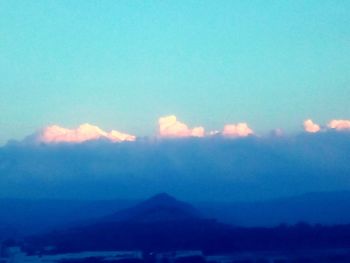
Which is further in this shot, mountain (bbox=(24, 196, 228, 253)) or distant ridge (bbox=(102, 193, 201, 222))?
distant ridge (bbox=(102, 193, 201, 222))

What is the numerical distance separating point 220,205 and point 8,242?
16.5 meters

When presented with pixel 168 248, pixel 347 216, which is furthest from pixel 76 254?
pixel 347 216

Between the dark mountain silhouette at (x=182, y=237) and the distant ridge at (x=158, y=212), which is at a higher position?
the distant ridge at (x=158, y=212)

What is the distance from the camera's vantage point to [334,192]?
146ft

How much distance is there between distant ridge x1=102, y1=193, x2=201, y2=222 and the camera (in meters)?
33.7

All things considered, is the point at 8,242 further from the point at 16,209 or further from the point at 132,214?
the point at 16,209

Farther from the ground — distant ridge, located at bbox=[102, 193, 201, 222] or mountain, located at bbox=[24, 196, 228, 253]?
distant ridge, located at bbox=[102, 193, 201, 222]

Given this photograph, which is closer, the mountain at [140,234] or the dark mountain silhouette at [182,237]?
the dark mountain silhouette at [182,237]

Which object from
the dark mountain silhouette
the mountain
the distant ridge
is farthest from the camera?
the distant ridge

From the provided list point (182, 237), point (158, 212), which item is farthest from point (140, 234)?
point (158, 212)

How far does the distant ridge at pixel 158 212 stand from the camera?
33.7 metres

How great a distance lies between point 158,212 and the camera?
113ft

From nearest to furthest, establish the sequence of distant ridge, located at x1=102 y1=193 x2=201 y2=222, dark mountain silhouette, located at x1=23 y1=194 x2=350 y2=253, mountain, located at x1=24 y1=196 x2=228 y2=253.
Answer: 1. dark mountain silhouette, located at x1=23 y1=194 x2=350 y2=253
2. mountain, located at x1=24 y1=196 x2=228 y2=253
3. distant ridge, located at x1=102 y1=193 x2=201 y2=222

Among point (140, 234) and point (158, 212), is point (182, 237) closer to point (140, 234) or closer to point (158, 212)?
point (140, 234)
